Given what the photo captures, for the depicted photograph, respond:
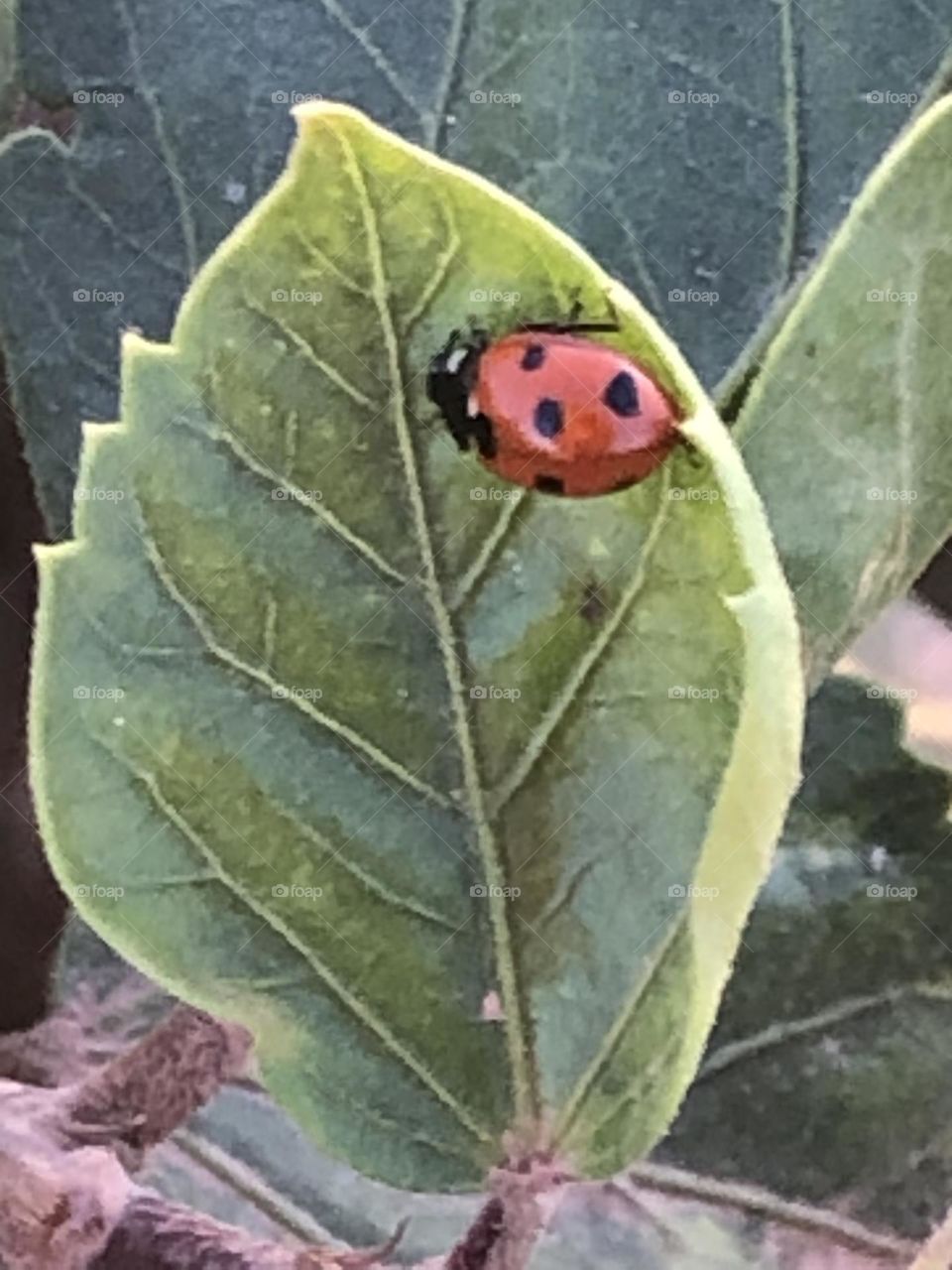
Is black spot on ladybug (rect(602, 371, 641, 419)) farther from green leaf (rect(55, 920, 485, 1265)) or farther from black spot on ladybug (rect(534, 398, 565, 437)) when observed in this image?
green leaf (rect(55, 920, 485, 1265))

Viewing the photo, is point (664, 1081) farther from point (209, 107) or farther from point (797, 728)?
point (209, 107)

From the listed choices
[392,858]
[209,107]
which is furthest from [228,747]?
[209,107]

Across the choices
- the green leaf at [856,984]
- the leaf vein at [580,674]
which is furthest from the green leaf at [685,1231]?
the leaf vein at [580,674]

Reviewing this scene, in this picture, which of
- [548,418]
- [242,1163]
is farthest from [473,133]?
[242,1163]

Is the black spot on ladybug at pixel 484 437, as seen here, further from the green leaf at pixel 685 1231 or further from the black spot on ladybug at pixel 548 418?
the green leaf at pixel 685 1231

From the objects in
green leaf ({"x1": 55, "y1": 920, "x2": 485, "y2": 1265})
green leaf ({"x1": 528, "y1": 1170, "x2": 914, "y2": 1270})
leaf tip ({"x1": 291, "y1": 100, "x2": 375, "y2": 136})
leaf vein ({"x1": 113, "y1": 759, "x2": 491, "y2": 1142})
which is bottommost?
green leaf ({"x1": 55, "y1": 920, "x2": 485, "y2": 1265})

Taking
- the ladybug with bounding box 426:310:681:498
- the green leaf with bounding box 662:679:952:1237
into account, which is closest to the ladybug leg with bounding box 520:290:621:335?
the ladybug with bounding box 426:310:681:498

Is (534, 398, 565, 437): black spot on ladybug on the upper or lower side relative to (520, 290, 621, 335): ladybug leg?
lower
